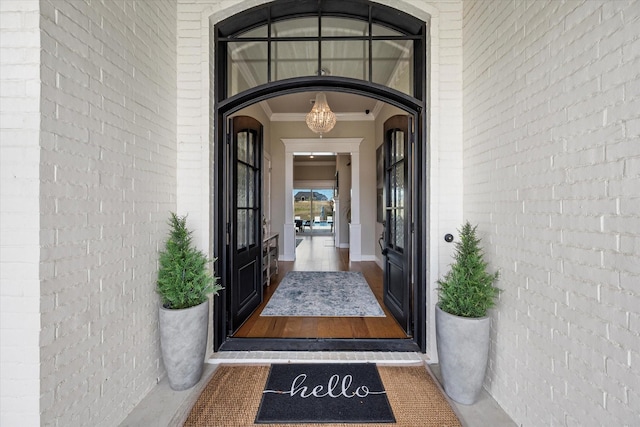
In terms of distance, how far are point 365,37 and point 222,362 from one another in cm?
278

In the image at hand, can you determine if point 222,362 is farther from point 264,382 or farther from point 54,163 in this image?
point 54,163

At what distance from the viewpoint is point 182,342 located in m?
1.84

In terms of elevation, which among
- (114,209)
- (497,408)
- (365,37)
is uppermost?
(365,37)

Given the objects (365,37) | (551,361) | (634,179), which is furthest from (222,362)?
(365,37)

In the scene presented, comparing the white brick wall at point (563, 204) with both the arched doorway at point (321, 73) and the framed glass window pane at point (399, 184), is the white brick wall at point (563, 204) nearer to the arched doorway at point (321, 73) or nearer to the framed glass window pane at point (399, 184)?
the arched doorway at point (321, 73)

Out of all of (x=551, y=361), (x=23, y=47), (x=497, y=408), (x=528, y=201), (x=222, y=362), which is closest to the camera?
(x=23, y=47)

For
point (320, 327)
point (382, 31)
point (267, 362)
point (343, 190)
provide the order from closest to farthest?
point (267, 362)
point (382, 31)
point (320, 327)
point (343, 190)

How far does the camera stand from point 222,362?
223 centimetres

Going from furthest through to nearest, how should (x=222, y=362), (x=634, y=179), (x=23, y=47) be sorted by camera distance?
(x=222, y=362) → (x=23, y=47) → (x=634, y=179)

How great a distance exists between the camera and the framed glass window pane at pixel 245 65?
Result: 8.14 ft

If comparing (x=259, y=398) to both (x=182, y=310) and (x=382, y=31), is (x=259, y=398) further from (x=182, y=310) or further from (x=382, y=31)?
(x=382, y=31)

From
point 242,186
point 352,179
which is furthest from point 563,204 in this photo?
point 352,179

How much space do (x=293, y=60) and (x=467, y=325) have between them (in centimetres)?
232

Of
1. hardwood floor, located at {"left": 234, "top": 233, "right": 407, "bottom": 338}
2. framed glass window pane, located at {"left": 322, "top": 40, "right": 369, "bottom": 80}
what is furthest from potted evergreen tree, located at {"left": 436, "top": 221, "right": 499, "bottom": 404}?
framed glass window pane, located at {"left": 322, "top": 40, "right": 369, "bottom": 80}
